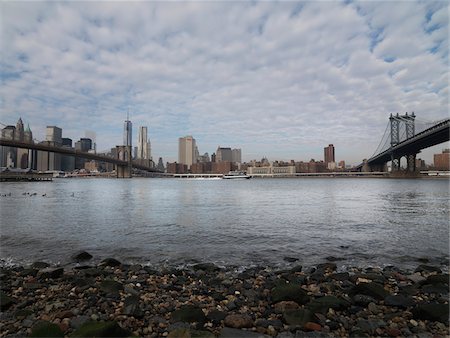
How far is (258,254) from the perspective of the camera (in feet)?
25.5

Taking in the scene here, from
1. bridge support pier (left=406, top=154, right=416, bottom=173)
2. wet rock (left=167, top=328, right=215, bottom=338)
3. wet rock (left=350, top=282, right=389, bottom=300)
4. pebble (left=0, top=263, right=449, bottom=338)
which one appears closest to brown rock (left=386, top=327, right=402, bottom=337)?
pebble (left=0, top=263, right=449, bottom=338)

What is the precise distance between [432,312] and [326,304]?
1.25 metres

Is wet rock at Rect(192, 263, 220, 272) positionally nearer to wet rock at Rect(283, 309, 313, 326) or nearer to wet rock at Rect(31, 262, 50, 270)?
wet rock at Rect(283, 309, 313, 326)

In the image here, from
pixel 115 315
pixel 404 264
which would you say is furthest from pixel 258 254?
pixel 115 315

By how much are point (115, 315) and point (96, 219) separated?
11334 millimetres

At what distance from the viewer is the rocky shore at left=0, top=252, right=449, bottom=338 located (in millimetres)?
3566

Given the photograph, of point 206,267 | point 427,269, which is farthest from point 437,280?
point 206,267

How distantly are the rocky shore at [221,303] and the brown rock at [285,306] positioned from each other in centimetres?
1

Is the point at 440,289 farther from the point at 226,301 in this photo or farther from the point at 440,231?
the point at 440,231

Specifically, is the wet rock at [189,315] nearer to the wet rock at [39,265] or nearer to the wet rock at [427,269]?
the wet rock at [39,265]

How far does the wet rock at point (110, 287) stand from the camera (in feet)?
15.6

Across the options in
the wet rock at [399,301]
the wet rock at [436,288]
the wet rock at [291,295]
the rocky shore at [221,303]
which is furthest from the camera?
the wet rock at [436,288]

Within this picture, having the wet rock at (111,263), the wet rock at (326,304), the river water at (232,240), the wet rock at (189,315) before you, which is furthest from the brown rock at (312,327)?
the wet rock at (111,263)

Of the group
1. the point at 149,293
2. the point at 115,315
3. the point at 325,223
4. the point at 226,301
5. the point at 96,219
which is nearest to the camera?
the point at 115,315
